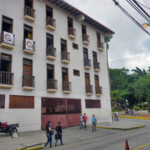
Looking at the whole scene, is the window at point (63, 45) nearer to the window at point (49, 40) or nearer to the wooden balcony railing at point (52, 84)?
the window at point (49, 40)

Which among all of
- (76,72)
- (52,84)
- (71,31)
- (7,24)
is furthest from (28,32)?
(76,72)

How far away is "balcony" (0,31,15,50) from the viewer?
1582 cm

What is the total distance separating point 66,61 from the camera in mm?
20953

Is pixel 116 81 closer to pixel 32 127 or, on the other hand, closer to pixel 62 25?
pixel 62 25

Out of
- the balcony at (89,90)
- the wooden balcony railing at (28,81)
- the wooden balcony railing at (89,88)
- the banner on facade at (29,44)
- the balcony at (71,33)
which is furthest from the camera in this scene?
the wooden balcony railing at (89,88)

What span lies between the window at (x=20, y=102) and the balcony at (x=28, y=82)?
3.26 feet

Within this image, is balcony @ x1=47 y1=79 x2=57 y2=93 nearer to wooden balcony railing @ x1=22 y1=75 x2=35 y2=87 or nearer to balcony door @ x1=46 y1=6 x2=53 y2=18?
wooden balcony railing @ x1=22 y1=75 x2=35 y2=87

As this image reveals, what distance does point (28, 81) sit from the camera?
17.2m

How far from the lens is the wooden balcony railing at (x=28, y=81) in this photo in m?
16.8

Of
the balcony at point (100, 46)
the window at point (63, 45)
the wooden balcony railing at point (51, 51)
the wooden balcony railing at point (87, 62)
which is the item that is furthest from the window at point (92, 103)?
the balcony at point (100, 46)

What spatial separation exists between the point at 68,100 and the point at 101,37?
12.6 m

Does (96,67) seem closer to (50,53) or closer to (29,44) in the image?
(50,53)

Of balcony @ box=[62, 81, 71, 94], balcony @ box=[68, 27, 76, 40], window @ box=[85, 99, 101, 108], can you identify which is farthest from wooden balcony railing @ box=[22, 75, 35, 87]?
window @ box=[85, 99, 101, 108]

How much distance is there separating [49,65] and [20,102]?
5.41 meters
